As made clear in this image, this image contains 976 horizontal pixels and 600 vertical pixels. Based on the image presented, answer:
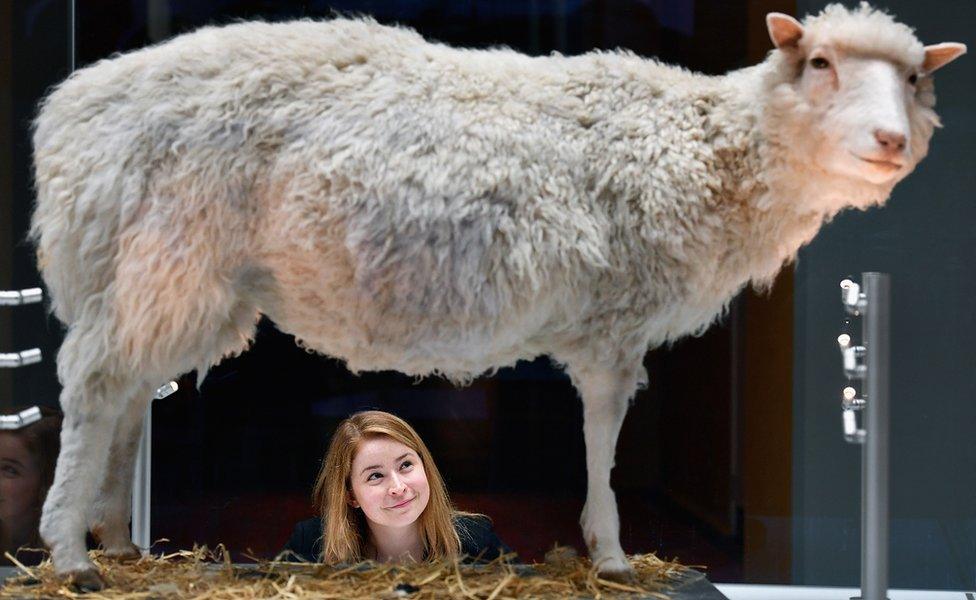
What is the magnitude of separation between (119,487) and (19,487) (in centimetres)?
70

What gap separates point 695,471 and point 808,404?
40cm

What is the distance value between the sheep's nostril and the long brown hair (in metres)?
1.28

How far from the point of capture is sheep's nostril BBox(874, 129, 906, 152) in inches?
91.2

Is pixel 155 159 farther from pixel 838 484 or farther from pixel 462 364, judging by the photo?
pixel 838 484

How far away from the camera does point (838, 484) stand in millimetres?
3402

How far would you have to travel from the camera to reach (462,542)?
2.86 m

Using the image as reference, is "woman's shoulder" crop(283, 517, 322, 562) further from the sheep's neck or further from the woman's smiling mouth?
the sheep's neck

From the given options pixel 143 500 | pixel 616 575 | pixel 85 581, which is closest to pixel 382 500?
pixel 616 575

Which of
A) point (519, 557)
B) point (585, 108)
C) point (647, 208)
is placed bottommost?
point (519, 557)

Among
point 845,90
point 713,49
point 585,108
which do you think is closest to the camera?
point 845,90

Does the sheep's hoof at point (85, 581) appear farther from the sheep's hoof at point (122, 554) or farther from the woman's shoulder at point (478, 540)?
the woman's shoulder at point (478, 540)

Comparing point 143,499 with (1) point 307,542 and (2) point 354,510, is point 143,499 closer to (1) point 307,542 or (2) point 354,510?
(1) point 307,542

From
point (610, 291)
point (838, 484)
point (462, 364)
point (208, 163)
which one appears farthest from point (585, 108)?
point (838, 484)

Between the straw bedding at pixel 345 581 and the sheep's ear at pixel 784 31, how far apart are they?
1.26 meters
